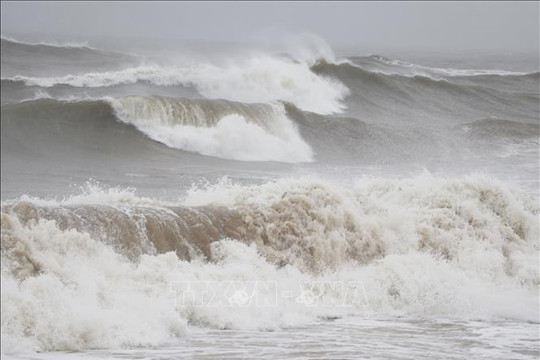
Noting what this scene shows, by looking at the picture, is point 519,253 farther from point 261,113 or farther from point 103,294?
point 261,113

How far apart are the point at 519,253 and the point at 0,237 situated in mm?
6563

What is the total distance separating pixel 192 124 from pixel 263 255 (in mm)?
9898

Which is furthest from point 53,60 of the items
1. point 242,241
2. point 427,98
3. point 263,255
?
point 263,255

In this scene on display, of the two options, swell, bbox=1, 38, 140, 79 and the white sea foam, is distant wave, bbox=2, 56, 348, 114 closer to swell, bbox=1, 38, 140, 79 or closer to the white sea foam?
swell, bbox=1, 38, 140, 79

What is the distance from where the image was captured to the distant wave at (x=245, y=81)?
900 inches

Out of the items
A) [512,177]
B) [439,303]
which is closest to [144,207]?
[439,303]

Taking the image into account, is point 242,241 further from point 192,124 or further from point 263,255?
point 192,124

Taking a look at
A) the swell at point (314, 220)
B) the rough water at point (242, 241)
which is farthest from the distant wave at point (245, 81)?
the swell at point (314, 220)

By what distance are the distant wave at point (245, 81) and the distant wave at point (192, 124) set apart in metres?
3.26

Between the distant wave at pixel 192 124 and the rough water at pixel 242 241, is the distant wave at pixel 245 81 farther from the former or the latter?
the rough water at pixel 242 241

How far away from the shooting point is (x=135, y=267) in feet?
23.8

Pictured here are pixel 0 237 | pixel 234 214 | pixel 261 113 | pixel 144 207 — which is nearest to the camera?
pixel 0 237

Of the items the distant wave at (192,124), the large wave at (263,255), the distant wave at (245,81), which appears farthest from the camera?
the distant wave at (245,81)

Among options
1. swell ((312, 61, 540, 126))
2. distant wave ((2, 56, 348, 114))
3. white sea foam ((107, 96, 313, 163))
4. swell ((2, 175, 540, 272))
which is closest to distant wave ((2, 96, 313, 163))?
white sea foam ((107, 96, 313, 163))
